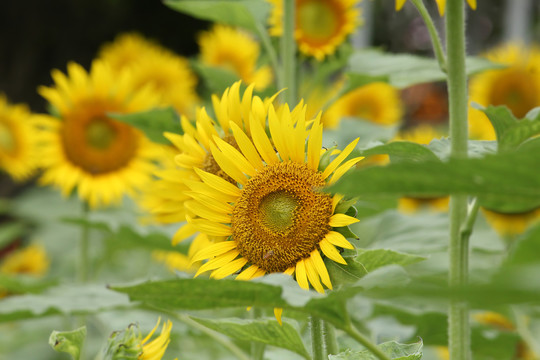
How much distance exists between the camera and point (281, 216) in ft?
1.58

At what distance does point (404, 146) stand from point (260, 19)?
49 centimetres

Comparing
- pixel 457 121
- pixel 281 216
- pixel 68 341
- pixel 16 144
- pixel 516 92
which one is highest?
pixel 516 92

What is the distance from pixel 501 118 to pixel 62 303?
0.40 meters

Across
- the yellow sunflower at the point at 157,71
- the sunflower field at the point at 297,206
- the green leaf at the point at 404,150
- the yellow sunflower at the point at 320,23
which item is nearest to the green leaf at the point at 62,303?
the sunflower field at the point at 297,206

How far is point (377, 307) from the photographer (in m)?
0.78

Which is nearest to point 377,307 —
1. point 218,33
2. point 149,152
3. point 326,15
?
point 326,15

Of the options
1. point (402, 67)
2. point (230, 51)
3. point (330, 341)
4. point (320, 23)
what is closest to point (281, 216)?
point (330, 341)

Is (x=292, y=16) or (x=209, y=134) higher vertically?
(x=292, y=16)

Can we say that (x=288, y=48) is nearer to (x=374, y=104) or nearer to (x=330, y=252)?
(x=330, y=252)

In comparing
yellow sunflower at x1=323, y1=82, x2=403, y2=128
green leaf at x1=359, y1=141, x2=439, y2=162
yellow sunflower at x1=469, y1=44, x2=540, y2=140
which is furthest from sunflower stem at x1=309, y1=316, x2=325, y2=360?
yellow sunflower at x1=323, y1=82, x2=403, y2=128

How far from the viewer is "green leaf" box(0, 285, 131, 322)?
0.57 meters

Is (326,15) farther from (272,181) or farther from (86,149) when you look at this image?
(272,181)

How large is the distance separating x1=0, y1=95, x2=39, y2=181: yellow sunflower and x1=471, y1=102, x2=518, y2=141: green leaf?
1.40 meters

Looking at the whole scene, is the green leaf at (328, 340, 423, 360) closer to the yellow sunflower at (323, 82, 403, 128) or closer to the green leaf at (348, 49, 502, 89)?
the green leaf at (348, 49, 502, 89)
